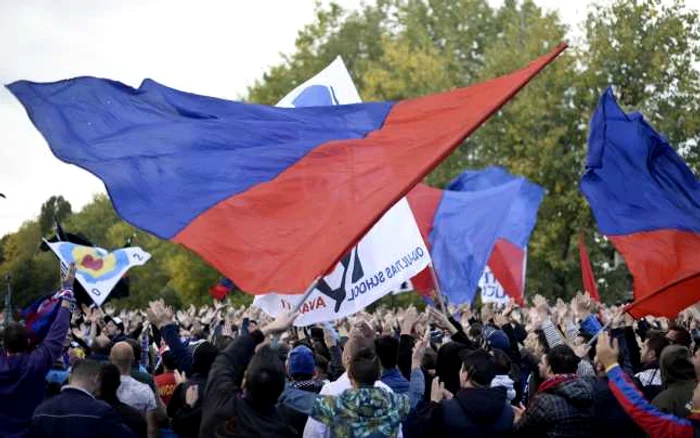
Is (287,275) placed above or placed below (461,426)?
above

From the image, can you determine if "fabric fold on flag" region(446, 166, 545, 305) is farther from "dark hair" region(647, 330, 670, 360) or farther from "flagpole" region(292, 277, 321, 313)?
"flagpole" region(292, 277, 321, 313)

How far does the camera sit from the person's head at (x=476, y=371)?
818 centimetres

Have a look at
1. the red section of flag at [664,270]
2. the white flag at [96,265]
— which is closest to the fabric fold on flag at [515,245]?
the white flag at [96,265]

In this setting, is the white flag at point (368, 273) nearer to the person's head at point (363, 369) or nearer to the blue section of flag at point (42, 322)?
the blue section of flag at point (42, 322)

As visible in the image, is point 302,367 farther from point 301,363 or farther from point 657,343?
point 657,343

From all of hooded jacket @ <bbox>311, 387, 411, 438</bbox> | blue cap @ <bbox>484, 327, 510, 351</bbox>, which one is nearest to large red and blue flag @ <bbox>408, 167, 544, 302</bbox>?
→ blue cap @ <bbox>484, 327, 510, 351</bbox>

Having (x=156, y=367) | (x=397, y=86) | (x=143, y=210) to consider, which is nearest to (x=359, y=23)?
(x=397, y=86)

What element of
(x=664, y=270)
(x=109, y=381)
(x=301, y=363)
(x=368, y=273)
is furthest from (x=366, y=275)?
(x=109, y=381)

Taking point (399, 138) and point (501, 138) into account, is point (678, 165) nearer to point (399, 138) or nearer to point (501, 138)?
point (399, 138)

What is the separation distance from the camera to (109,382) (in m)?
8.61

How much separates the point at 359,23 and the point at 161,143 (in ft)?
195

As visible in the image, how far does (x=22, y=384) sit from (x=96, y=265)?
12005 mm

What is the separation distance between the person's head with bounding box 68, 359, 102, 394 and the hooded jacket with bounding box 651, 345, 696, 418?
3.90 m

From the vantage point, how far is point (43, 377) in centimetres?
925
